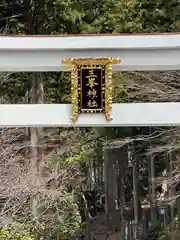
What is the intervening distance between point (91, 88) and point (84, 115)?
35 centimetres

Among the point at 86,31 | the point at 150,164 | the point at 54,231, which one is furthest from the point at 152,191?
the point at 86,31

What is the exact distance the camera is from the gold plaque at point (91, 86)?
641 centimetres

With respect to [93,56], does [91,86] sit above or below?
below

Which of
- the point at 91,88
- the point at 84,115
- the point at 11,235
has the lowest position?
the point at 11,235

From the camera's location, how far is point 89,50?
21.3 feet

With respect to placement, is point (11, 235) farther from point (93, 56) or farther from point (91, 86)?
point (93, 56)

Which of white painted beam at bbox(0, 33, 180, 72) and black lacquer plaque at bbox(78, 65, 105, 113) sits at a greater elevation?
white painted beam at bbox(0, 33, 180, 72)

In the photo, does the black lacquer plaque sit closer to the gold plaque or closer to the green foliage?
the gold plaque

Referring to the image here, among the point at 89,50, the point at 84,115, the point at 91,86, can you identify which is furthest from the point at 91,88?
the point at 89,50

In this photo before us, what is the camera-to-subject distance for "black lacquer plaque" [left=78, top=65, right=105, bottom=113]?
253 inches

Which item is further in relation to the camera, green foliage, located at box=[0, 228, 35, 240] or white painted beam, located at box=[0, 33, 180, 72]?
green foliage, located at box=[0, 228, 35, 240]

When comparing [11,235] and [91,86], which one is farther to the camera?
[11,235]

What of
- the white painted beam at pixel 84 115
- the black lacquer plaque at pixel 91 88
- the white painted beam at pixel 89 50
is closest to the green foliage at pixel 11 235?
the white painted beam at pixel 84 115

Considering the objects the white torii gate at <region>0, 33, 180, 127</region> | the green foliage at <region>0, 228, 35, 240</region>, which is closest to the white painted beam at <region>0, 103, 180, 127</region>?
the white torii gate at <region>0, 33, 180, 127</region>
